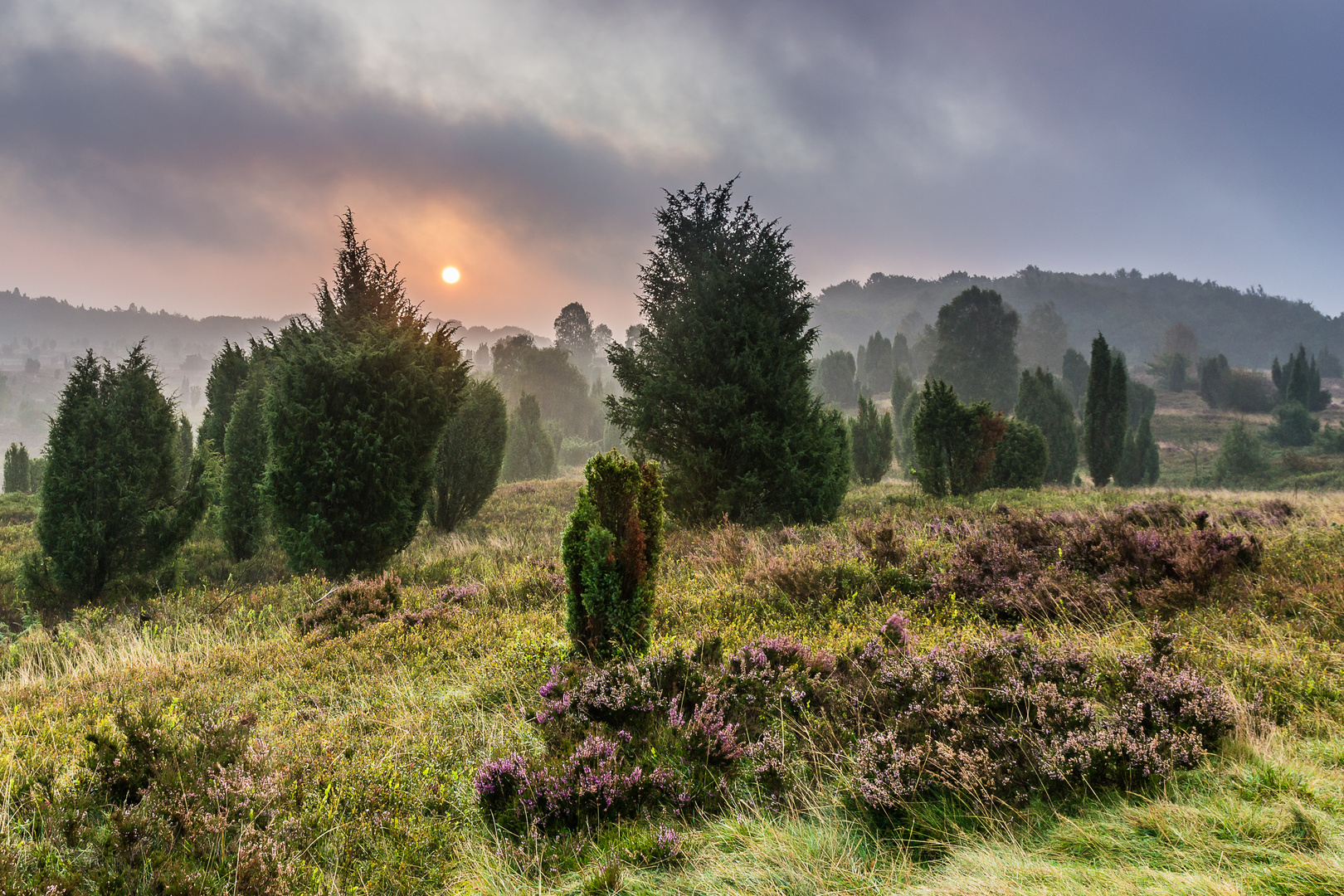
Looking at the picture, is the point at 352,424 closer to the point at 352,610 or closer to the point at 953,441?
the point at 352,610

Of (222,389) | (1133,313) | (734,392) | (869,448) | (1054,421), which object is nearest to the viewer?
(734,392)

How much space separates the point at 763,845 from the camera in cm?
232

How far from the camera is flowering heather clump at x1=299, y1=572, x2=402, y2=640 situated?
5.83 metres

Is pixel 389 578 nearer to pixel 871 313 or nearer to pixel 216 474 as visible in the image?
pixel 216 474

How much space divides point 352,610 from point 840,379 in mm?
65938

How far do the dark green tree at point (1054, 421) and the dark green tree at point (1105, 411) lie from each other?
1.36m

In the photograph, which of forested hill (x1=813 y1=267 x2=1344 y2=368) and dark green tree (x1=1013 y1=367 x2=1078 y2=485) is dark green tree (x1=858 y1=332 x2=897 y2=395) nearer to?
forested hill (x1=813 y1=267 x2=1344 y2=368)

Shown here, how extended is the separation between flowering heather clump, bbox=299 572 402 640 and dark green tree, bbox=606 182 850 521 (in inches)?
194

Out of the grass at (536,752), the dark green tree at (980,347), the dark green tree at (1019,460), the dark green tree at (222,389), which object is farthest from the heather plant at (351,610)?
the dark green tree at (980,347)

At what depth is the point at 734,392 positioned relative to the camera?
9875 mm

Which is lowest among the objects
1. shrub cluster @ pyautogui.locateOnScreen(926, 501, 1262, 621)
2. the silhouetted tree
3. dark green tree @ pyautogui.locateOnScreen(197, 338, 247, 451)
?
shrub cluster @ pyautogui.locateOnScreen(926, 501, 1262, 621)

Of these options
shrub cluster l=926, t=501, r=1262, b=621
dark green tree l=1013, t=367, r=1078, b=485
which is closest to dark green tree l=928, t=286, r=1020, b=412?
dark green tree l=1013, t=367, r=1078, b=485

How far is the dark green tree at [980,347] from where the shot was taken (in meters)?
52.4

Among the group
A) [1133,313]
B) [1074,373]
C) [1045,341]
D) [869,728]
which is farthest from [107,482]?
[1133,313]
